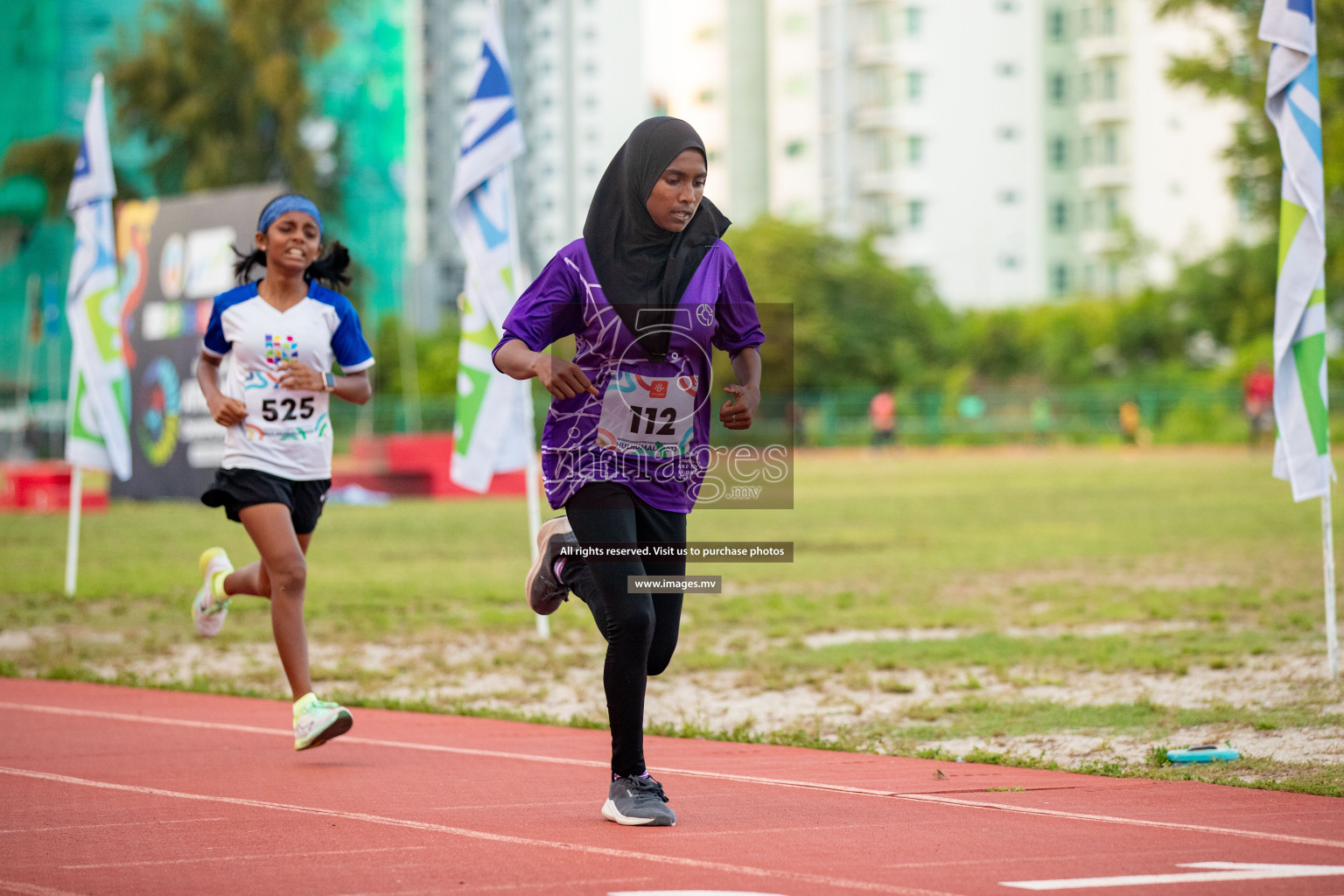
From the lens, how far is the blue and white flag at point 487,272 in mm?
10750

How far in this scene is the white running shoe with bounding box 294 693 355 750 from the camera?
631cm

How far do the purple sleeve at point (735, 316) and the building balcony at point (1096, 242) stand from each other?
78178 mm

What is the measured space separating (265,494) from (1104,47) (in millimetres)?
82909

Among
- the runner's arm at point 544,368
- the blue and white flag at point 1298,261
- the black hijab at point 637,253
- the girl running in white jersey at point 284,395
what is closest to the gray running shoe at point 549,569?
the runner's arm at point 544,368

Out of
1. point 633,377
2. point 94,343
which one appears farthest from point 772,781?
point 94,343

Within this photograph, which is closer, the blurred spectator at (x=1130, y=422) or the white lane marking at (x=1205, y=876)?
the white lane marking at (x=1205, y=876)

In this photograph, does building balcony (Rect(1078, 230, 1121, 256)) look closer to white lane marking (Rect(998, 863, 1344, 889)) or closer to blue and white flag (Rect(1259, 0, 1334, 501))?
blue and white flag (Rect(1259, 0, 1334, 501))

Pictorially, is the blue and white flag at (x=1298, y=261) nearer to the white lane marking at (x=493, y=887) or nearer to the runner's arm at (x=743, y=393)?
the runner's arm at (x=743, y=393)

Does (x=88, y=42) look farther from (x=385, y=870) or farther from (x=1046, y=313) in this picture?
(x=385, y=870)

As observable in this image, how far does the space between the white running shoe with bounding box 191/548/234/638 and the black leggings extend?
2.96 m

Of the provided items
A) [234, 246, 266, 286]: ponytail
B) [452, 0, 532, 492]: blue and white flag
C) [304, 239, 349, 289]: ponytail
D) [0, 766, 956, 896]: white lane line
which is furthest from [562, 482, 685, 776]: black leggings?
[452, 0, 532, 492]: blue and white flag

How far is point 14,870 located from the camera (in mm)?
4406

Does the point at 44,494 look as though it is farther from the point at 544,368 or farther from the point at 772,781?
the point at 544,368

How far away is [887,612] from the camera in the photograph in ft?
38.7
